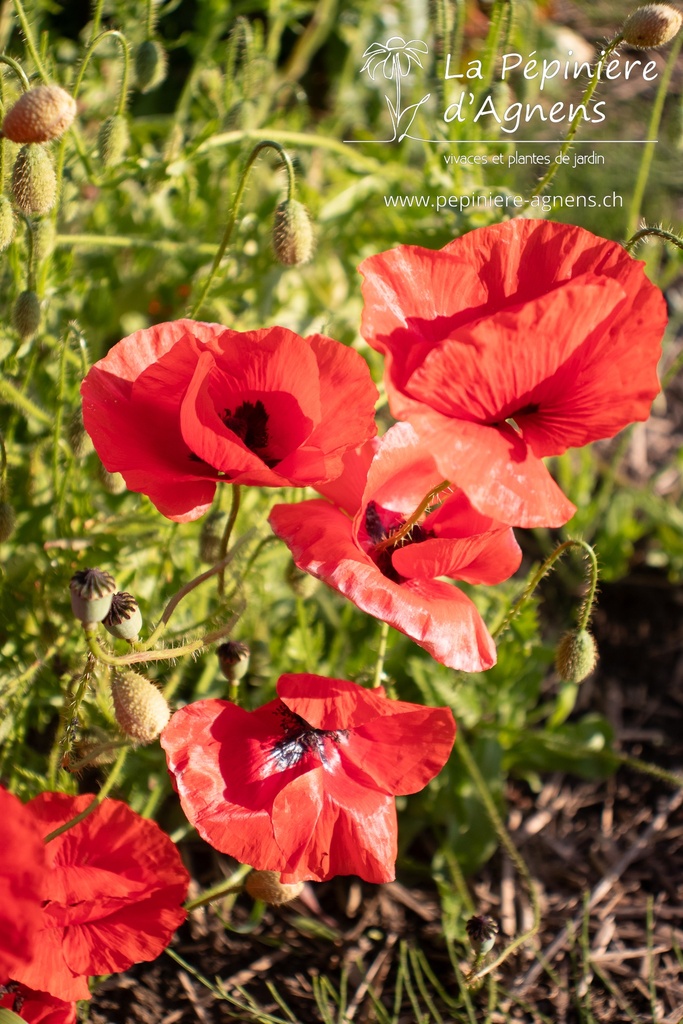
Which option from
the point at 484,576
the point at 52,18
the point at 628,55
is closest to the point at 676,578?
the point at 484,576

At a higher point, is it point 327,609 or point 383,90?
point 383,90

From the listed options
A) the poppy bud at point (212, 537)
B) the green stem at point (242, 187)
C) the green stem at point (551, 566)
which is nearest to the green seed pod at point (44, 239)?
the green stem at point (242, 187)

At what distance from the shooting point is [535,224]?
1259mm

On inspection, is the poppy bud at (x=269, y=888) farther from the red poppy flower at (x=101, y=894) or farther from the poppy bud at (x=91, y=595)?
the poppy bud at (x=91, y=595)

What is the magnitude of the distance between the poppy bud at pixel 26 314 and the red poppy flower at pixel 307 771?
71 cm

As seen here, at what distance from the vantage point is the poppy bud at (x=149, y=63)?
2086 millimetres

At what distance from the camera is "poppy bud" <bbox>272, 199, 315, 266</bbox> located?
1.75m

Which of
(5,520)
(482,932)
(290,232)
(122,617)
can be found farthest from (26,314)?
(482,932)

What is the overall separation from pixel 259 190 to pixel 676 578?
64.1 inches

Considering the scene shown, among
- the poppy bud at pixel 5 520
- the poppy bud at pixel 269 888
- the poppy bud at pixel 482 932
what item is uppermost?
the poppy bud at pixel 5 520

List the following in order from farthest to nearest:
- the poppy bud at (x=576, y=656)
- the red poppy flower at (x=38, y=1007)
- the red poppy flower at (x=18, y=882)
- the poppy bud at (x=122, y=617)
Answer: the poppy bud at (x=576, y=656)
the red poppy flower at (x=38, y=1007)
the poppy bud at (x=122, y=617)
the red poppy flower at (x=18, y=882)

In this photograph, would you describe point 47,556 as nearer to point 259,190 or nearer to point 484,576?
point 484,576

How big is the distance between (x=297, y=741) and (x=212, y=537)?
1.38 feet

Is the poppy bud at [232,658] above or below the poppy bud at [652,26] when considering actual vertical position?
below
